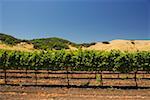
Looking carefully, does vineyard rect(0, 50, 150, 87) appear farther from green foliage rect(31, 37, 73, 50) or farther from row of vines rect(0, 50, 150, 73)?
green foliage rect(31, 37, 73, 50)

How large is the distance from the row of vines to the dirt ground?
19.5 ft

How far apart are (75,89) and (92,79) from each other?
22.6 ft

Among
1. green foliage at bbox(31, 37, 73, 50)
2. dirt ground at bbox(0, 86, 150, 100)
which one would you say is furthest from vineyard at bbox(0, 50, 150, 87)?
green foliage at bbox(31, 37, 73, 50)

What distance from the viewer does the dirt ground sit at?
21250mm

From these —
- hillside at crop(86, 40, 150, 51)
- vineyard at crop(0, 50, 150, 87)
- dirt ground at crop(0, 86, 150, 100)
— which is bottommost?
dirt ground at crop(0, 86, 150, 100)

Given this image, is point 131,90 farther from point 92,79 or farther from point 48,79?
point 48,79

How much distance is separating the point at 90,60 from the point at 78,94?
9172 millimetres

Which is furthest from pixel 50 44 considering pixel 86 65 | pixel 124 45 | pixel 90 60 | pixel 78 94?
pixel 78 94

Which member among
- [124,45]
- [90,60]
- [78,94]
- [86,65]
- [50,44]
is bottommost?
[78,94]

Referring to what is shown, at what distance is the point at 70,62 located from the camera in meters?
33.0

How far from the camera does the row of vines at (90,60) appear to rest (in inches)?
1242

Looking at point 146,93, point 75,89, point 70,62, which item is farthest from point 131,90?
point 70,62

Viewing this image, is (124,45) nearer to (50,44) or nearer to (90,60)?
(50,44)

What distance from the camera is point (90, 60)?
3206 cm
